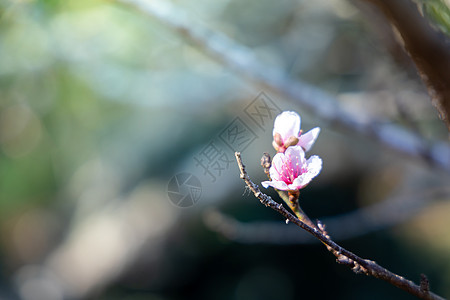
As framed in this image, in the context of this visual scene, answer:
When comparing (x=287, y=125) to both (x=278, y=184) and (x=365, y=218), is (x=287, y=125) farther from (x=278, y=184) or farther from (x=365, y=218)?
(x=365, y=218)

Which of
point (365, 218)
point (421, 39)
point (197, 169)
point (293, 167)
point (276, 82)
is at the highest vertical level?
point (421, 39)

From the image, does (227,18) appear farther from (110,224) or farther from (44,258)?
(44,258)

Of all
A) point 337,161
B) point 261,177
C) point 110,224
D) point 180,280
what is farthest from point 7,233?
point 337,161

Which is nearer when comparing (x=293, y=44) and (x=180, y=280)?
(x=293, y=44)

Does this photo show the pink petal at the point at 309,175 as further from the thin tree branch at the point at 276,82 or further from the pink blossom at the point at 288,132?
the thin tree branch at the point at 276,82

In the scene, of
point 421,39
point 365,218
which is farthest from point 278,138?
point 365,218

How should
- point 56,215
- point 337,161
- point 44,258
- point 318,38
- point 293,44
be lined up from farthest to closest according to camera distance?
point 56,215 → point 44,258 → point 337,161 → point 293,44 → point 318,38

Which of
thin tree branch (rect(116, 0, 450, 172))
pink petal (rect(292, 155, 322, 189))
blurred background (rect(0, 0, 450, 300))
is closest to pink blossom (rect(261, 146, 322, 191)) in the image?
pink petal (rect(292, 155, 322, 189))

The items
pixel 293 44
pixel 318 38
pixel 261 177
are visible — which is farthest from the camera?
pixel 261 177
